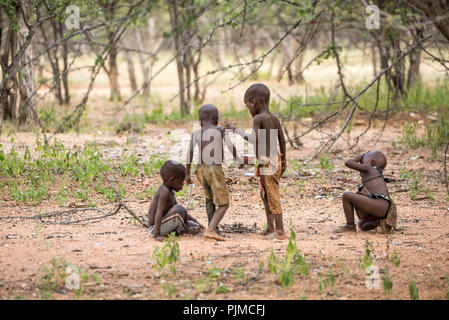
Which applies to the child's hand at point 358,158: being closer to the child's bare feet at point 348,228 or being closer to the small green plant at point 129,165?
the child's bare feet at point 348,228

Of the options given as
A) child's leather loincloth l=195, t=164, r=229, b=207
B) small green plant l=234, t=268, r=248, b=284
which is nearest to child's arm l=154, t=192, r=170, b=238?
child's leather loincloth l=195, t=164, r=229, b=207

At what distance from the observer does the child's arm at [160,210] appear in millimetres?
4863

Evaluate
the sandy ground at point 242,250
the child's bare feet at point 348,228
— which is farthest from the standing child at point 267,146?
the child's bare feet at point 348,228

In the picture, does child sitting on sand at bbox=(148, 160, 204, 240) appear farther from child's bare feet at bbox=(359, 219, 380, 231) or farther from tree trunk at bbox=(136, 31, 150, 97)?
child's bare feet at bbox=(359, 219, 380, 231)

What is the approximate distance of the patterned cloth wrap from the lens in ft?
16.0

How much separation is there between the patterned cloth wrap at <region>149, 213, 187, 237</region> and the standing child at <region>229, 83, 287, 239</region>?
729mm

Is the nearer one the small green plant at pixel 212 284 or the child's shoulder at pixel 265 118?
the small green plant at pixel 212 284

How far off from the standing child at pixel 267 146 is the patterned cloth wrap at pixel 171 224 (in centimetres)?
73

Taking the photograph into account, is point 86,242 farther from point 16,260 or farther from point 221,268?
Result: point 221,268

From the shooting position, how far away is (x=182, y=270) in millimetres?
4070

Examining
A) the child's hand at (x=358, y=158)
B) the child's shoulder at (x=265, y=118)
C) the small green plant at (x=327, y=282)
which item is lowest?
the small green plant at (x=327, y=282)

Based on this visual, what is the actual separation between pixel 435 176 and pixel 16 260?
5234 millimetres

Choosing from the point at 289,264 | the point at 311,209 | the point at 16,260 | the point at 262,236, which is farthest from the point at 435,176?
the point at 16,260

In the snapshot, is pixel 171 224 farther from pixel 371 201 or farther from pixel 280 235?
pixel 371 201
